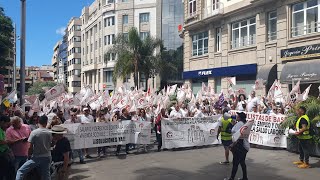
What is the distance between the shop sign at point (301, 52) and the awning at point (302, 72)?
1.14ft

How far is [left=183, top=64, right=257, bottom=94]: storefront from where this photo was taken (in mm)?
26500

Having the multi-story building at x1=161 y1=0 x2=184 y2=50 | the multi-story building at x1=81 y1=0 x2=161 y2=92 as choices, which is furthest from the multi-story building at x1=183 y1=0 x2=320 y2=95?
the multi-story building at x1=161 y1=0 x2=184 y2=50

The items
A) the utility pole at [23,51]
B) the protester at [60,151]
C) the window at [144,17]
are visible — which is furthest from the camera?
the window at [144,17]

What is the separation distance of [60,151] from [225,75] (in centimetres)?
2250

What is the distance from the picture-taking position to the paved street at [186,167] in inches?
350

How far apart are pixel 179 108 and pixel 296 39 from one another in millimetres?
11318

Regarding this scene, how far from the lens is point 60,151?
7445mm

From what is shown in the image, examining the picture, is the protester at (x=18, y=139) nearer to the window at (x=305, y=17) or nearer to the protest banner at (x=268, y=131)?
the protest banner at (x=268, y=131)

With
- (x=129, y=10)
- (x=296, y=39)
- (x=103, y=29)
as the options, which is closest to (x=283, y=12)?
(x=296, y=39)

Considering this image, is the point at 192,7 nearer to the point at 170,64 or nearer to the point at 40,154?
the point at 170,64

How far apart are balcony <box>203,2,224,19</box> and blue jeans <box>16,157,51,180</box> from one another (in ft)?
79.4

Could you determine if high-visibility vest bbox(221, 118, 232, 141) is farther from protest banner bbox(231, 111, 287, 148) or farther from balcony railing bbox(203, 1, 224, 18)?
balcony railing bbox(203, 1, 224, 18)

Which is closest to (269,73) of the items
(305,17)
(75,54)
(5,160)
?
(305,17)

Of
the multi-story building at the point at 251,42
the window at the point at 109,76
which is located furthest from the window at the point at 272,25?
the window at the point at 109,76
